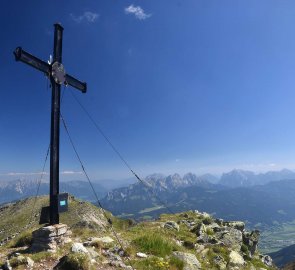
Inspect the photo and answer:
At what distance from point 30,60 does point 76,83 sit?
187 inches

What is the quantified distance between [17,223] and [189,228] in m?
53.2

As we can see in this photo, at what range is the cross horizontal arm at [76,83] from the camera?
63.5ft

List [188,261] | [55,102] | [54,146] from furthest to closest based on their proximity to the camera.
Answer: [188,261] < [55,102] < [54,146]

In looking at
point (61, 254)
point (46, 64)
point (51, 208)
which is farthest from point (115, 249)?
point (46, 64)

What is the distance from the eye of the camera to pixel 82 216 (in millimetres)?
64312

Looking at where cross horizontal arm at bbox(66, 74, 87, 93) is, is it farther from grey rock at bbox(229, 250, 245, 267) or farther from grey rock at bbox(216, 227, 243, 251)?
grey rock at bbox(216, 227, 243, 251)

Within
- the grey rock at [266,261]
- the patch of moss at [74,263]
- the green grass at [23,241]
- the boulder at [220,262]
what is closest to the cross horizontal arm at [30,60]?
the patch of moss at [74,263]

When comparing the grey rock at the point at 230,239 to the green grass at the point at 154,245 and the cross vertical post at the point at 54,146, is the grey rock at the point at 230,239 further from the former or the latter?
the cross vertical post at the point at 54,146

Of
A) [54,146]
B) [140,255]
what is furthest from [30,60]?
[140,255]

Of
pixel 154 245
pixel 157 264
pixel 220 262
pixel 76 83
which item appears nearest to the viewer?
pixel 157 264

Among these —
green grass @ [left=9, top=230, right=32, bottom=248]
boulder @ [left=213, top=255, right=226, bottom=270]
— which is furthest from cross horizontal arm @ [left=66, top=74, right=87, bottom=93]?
boulder @ [left=213, top=255, right=226, bottom=270]

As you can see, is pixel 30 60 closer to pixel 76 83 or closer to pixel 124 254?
pixel 76 83

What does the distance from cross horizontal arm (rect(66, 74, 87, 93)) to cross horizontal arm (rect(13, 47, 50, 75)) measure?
6.68 ft

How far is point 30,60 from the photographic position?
1580 cm
